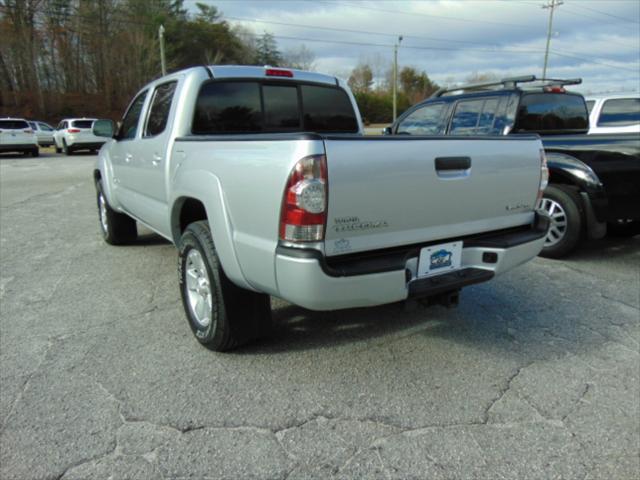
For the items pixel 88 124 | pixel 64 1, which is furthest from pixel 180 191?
pixel 64 1

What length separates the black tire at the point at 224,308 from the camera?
9.54 ft

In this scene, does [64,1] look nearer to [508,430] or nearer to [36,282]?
[36,282]

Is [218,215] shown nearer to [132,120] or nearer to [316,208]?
[316,208]

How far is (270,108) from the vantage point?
4.06 metres

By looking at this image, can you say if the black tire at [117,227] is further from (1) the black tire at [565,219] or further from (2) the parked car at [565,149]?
(1) the black tire at [565,219]

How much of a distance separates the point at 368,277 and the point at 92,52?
51239 millimetres

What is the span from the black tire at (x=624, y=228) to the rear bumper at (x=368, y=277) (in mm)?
4146

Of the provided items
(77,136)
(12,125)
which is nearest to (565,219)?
(77,136)

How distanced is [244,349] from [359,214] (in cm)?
138

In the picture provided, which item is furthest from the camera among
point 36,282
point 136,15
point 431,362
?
point 136,15

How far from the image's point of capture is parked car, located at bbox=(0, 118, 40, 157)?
19797 mm

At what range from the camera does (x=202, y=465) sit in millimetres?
2139

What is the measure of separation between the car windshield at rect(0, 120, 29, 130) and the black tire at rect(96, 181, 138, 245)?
17.8 meters

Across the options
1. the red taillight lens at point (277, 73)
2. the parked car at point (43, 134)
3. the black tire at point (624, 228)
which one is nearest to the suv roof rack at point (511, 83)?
the black tire at point (624, 228)
